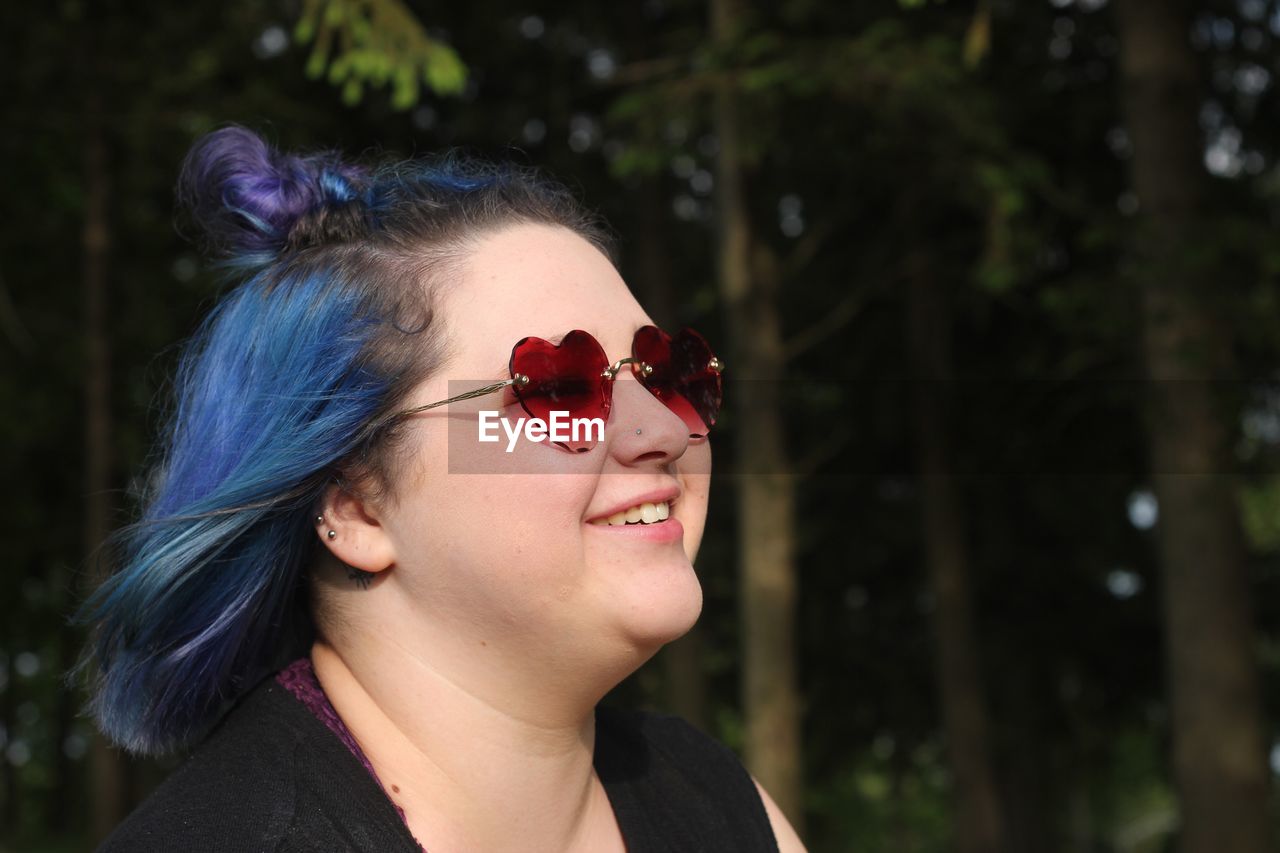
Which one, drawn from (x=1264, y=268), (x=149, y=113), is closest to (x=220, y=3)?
(x=149, y=113)

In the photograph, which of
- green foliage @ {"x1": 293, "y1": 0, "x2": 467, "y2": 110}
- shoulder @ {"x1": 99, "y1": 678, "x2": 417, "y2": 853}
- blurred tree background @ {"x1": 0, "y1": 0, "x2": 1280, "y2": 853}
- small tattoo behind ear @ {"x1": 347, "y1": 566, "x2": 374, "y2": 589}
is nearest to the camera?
shoulder @ {"x1": 99, "y1": 678, "x2": 417, "y2": 853}

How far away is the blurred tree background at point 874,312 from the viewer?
715 centimetres

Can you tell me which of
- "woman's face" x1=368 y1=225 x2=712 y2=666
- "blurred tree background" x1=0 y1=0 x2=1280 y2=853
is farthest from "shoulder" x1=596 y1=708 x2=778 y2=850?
"blurred tree background" x1=0 y1=0 x2=1280 y2=853

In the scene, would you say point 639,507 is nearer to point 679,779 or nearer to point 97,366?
point 679,779

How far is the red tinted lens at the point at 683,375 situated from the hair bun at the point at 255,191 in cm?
50

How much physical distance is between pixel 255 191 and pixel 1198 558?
6.29 metres

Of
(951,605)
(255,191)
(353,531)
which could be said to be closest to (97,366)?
(951,605)

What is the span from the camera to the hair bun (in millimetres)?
1984

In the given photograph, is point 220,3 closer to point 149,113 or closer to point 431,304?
point 149,113

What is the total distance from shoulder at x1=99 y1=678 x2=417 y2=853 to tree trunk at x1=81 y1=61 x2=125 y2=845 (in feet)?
26.7

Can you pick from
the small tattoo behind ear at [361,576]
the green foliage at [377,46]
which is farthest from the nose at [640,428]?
the green foliage at [377,46]

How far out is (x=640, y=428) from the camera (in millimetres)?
1804

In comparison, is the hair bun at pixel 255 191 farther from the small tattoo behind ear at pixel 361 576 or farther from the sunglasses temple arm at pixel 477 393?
the small tattoo behind ear at pixel 361 576

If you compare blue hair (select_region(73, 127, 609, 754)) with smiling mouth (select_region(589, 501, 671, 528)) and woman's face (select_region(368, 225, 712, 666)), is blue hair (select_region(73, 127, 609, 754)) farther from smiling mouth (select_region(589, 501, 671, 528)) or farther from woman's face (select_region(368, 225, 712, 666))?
smiling mouth (select_region(589, 501, 671, 528))
